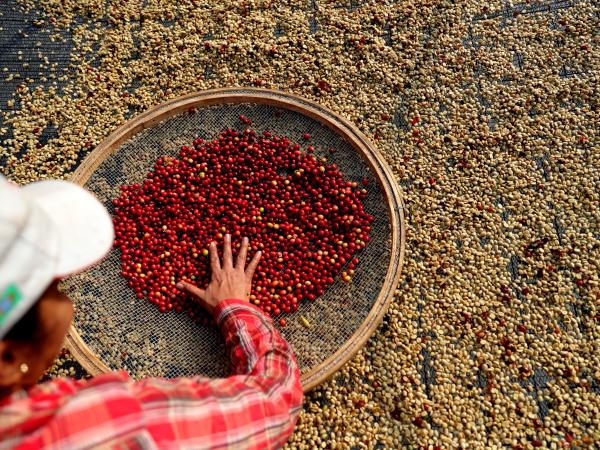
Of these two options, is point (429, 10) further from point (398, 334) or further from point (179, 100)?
point (398, 334)

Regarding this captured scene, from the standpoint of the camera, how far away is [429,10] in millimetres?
3318

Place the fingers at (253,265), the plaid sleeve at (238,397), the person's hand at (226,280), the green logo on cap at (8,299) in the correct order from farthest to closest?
the fingers at (253,265) → the person's hand at (226,280) → the plaid sleeve at (238,397) → the green logo on cap at (8,299)

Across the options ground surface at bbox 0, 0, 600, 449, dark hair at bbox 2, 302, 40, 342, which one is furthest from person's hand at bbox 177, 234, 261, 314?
dark hair at bbox 2, 302, 40, 342

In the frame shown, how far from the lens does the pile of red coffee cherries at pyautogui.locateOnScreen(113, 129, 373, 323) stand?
101 inches

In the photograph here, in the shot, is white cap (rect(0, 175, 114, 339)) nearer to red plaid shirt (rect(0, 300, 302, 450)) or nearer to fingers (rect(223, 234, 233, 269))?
red plaid shirt (rect(0, 300, 302, 450))

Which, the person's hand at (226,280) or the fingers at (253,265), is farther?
the fingers at (253,265)

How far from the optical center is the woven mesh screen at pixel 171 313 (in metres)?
2.46

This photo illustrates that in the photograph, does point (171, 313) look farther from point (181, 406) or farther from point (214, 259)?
point (181, 406)

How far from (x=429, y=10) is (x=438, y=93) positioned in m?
0.64

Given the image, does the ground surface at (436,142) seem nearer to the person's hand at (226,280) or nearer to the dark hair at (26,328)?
the person's hand at (226,280)

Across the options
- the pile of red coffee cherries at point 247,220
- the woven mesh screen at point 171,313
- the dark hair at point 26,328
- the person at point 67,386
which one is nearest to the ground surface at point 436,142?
the woven mesh screen at point 171,313

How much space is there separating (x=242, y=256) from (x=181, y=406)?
3.36 feet

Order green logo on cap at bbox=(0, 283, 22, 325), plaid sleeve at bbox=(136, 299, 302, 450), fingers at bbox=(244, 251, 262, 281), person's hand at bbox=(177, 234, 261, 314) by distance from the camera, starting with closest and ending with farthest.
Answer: green logo on cap at bbox=(0, 283, 22, 325) → plaid sleeve at bbox=(136, 299, 302, 450) → person's hand at bbox=(177, 234, 261, 314) → fingers at bbox=(244, 251, 262, 281)

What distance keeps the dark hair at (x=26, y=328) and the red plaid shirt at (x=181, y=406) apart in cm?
16
